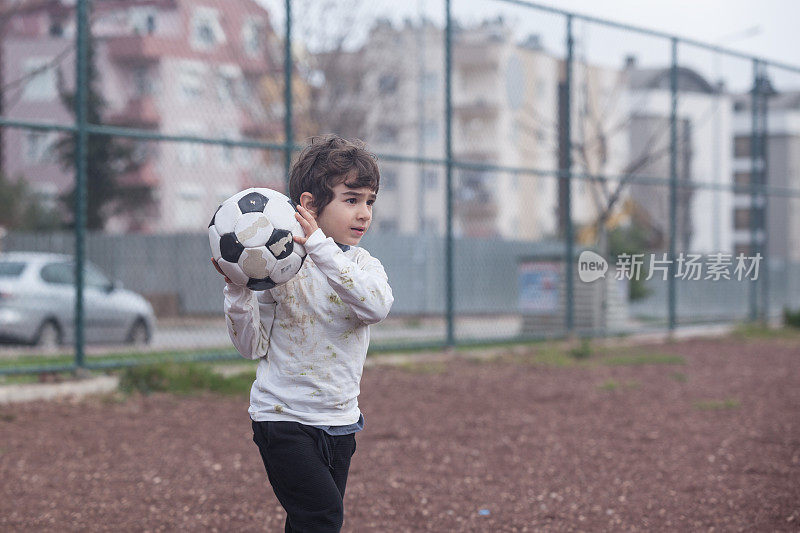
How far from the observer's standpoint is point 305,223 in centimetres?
227

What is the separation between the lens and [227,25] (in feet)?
38.2

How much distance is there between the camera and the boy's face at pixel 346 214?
2.35 metres

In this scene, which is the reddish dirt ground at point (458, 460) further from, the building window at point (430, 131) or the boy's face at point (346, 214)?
the building window at point (430, 131)

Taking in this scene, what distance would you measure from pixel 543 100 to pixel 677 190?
7.51 ft

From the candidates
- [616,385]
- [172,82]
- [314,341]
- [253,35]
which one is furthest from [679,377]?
[253,35]

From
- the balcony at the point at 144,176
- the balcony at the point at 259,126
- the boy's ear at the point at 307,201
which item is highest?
the balcony at the point at 259,126

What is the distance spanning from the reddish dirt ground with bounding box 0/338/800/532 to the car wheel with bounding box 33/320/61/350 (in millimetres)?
4392

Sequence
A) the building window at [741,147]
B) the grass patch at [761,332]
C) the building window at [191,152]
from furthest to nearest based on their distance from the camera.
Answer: the building window at [741,147] → the building window at [191,152] → the grass patch at [761,332]

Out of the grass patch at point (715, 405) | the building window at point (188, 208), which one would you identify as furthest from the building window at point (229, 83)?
the grass patch at point (715, 405)

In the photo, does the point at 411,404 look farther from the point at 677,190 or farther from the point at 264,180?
the point at 677,190

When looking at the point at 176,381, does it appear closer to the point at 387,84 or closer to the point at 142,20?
the point at 142,20

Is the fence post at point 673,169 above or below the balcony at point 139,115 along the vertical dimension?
below

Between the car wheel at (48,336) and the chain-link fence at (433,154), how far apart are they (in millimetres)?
36

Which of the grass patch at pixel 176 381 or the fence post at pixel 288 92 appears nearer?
the grass patch at pixel 176 381
